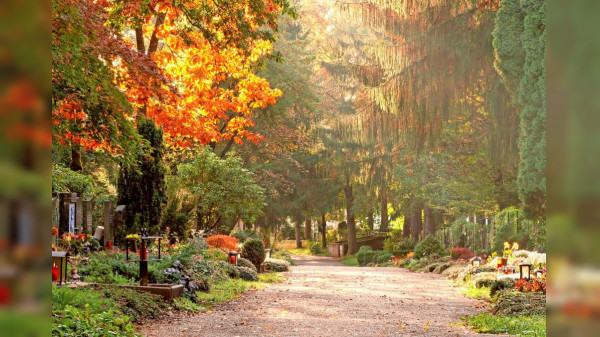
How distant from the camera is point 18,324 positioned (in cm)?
44

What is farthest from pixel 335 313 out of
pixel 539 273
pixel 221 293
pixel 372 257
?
pixel 372 257

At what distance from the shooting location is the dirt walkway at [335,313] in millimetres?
7914

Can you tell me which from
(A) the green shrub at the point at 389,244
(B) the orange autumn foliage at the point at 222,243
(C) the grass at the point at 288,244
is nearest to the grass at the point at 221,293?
(B) the orange autumn foliage at the point at 222,243

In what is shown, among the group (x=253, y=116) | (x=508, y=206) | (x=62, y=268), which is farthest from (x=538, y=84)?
(x=253, y=116)

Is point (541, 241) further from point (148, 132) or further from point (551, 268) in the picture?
point (551, 268)

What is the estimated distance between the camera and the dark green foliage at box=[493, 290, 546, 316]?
8886mm

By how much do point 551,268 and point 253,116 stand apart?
24.1 meters

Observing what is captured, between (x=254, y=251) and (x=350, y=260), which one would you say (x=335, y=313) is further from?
(x=350, y=260)

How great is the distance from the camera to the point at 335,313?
32.1 ft

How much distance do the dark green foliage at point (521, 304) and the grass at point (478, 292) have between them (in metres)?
1.95

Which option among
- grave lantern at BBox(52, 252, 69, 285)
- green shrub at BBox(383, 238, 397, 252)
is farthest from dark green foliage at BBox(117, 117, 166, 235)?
green shrub at BBox(383, 238, 397, 252)

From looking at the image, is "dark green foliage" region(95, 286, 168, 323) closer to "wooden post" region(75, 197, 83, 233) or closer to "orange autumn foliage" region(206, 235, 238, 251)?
"wooden post" region(75, 197, 83, 233)

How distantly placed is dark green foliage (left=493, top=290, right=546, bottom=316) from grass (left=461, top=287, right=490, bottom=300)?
195 cm

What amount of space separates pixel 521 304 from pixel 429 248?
47.1 feet
